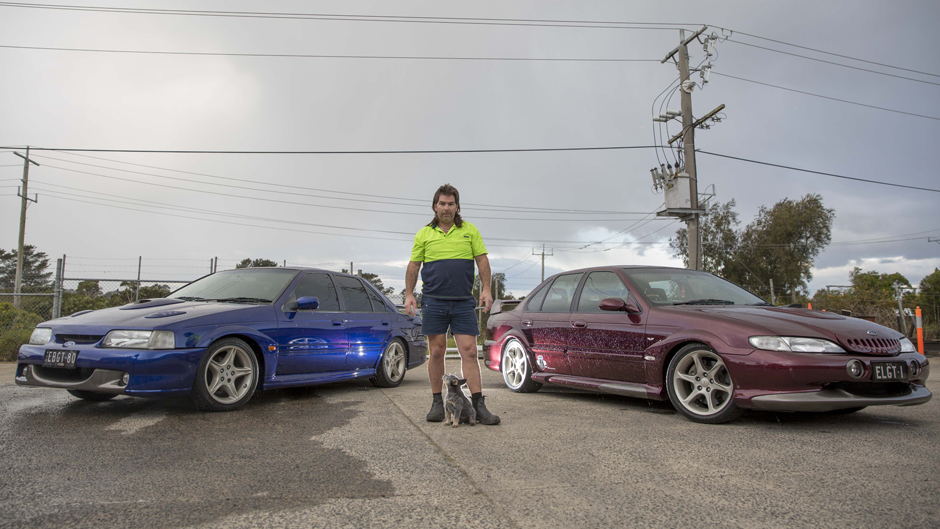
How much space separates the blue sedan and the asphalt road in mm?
306

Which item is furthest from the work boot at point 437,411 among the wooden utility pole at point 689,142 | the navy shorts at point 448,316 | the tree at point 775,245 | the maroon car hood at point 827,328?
the tree at point 775,245

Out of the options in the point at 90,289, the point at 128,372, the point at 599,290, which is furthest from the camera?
the point at 90,289

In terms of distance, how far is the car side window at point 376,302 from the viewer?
275 inches

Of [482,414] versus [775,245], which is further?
[775,245]

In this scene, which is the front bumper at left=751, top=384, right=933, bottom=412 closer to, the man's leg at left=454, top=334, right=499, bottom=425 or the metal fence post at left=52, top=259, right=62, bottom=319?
the man's leg at left=454, top=334, right=499, bottom=425

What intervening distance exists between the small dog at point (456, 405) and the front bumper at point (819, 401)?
6.51ft

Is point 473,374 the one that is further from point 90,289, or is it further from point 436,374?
point 90,289

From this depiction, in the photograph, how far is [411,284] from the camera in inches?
182

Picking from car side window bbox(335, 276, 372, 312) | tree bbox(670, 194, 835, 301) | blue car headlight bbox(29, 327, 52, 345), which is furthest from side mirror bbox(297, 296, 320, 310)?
tree bbox(670, 194, 835, 301)

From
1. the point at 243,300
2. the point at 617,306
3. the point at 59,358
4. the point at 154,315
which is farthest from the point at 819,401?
the point at 59,358

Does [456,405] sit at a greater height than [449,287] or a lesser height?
lesser

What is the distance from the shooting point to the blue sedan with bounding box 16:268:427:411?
4.46 metres

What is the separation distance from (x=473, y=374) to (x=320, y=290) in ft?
8.02

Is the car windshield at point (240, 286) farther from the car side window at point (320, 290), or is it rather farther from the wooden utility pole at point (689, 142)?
the wooden utility pole at point (689, 142)
